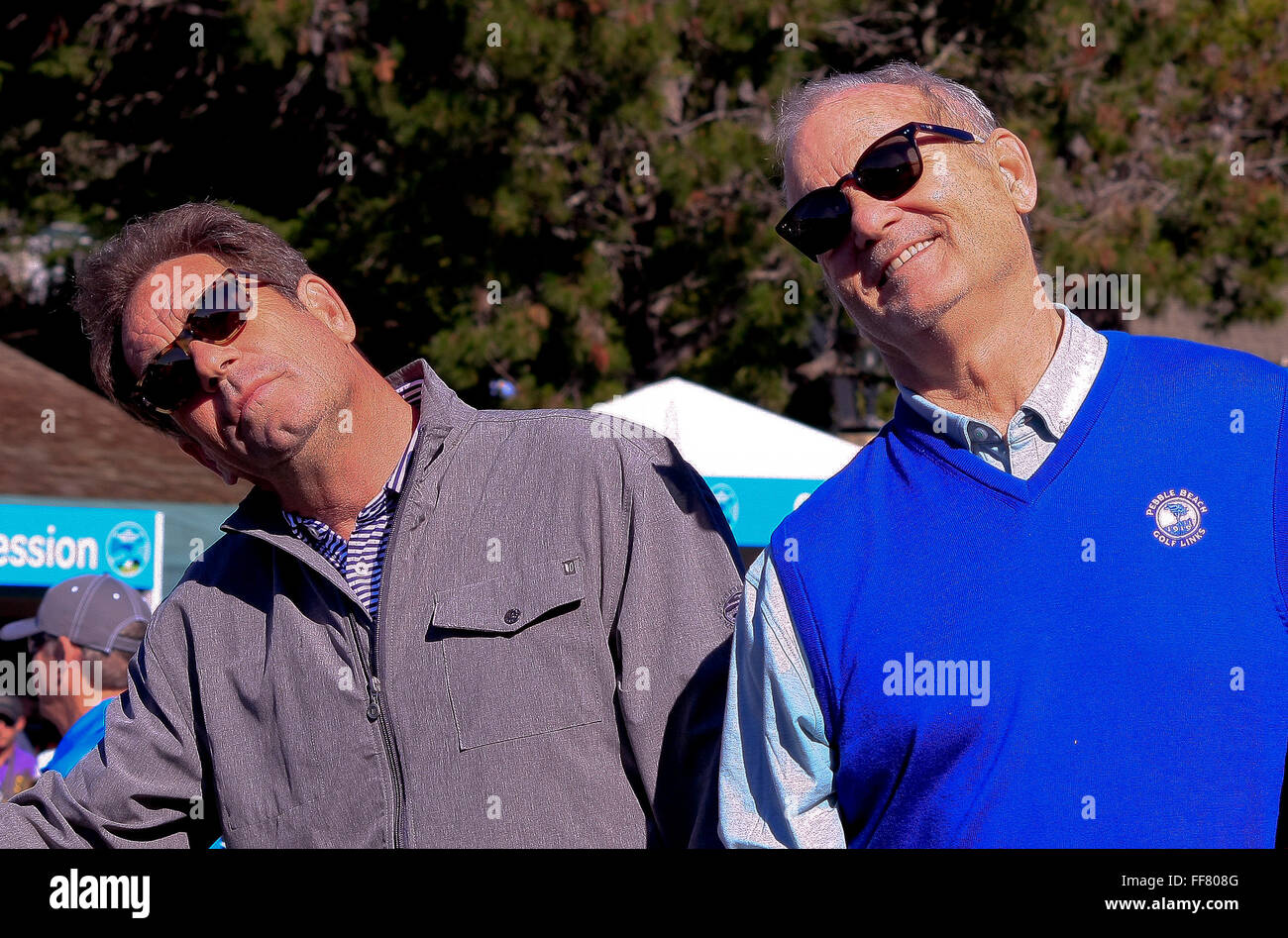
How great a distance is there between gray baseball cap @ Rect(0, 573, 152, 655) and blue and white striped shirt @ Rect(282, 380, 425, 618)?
9.46 ft

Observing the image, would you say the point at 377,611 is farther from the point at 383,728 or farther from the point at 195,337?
the point at 195,337

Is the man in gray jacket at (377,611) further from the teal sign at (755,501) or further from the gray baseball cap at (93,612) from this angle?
the teal sign at (755,501)

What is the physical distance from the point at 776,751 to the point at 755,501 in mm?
4666

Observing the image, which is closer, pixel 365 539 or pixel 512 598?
pixel 512 598

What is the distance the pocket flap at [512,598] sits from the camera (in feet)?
6.43

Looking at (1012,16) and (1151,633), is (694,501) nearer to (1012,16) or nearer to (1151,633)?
(1151,633)

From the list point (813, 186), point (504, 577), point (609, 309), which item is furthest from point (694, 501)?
point (609, 309)

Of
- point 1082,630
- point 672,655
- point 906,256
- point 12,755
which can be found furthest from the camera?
point 12,755

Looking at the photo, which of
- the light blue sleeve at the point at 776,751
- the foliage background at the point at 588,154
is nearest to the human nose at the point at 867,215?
the light blue sleeve at the point at 776,751

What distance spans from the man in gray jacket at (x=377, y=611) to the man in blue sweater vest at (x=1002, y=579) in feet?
0.74

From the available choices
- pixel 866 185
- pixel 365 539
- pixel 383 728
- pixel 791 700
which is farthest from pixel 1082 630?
pixel 365 539

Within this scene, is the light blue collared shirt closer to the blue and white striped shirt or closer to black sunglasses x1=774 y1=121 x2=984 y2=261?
black sunglasses x1=774 y1=121 x2=984 y2=261

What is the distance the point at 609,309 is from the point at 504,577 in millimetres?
9628

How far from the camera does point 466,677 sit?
6.43 feet
